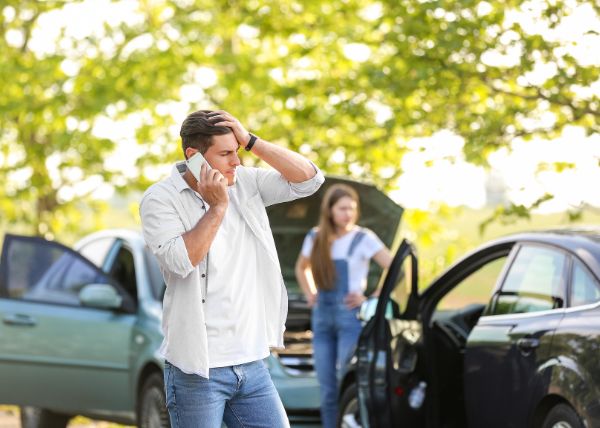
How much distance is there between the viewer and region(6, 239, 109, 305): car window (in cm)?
1009

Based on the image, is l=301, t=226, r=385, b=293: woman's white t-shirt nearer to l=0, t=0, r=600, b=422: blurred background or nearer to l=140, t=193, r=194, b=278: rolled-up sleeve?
l=0, t=0, r=600, b=422: blurred background

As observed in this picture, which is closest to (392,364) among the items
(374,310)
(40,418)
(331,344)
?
(374,310)

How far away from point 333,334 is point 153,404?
1.29 m

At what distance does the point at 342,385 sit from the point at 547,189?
3.57 m

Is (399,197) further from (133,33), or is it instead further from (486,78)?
(133,33)

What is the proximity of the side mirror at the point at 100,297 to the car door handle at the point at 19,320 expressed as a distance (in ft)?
1.60

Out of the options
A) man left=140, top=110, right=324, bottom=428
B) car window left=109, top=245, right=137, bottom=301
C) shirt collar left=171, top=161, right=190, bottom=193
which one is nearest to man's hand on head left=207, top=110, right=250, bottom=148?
man left=140, top=110, right=324, bottom=428

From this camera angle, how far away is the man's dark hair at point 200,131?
4926mm

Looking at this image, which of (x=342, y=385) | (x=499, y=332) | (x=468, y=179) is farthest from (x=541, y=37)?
(x=499, y=332)

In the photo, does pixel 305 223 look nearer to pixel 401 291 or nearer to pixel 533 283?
pixel 401 291

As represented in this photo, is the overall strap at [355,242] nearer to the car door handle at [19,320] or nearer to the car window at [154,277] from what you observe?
the car window at [154,277]

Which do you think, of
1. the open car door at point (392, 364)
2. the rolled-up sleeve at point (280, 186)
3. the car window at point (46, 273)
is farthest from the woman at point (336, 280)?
the rolled-up sleeve at point (280, 186)

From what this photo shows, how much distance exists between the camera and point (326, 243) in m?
9.66

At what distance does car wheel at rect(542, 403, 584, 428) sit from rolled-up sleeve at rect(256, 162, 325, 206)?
1.66 metres
